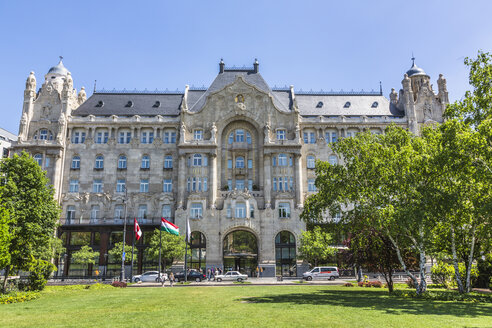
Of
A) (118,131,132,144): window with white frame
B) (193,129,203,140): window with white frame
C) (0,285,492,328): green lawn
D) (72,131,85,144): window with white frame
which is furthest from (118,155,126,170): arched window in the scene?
(0,285,492,328): green lawn

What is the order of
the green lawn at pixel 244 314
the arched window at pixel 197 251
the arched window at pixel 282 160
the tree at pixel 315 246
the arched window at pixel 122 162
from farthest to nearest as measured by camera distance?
the arched window at pixel 122 162, the arched window at pixel 282 160, the arched window at pixel 197 251, the tree at pixel 315 246, the green lawn at pixel 244 314

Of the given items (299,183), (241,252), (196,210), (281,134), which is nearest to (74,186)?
(196,210)

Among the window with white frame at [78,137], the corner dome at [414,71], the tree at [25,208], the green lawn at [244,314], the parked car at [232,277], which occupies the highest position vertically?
the corner dome at [414,71]

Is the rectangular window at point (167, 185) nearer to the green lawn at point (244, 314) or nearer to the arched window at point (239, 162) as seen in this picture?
the arched window at point (239, 162)

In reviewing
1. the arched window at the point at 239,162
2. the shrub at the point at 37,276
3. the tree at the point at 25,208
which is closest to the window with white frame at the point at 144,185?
the arched window at the point at 239,162

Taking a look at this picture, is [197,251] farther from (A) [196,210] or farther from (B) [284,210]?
(B) [284,210]

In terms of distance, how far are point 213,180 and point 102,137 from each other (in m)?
20.0

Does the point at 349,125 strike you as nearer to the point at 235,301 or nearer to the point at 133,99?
the point at 133,99

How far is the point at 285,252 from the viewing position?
57.2 m

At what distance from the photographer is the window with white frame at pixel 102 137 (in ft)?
206

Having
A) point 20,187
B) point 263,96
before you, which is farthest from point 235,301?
point 263,96

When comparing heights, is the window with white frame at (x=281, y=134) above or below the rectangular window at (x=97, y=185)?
above

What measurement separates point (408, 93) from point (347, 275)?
106ft

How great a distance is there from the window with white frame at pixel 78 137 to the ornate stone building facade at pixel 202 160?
17 cm
